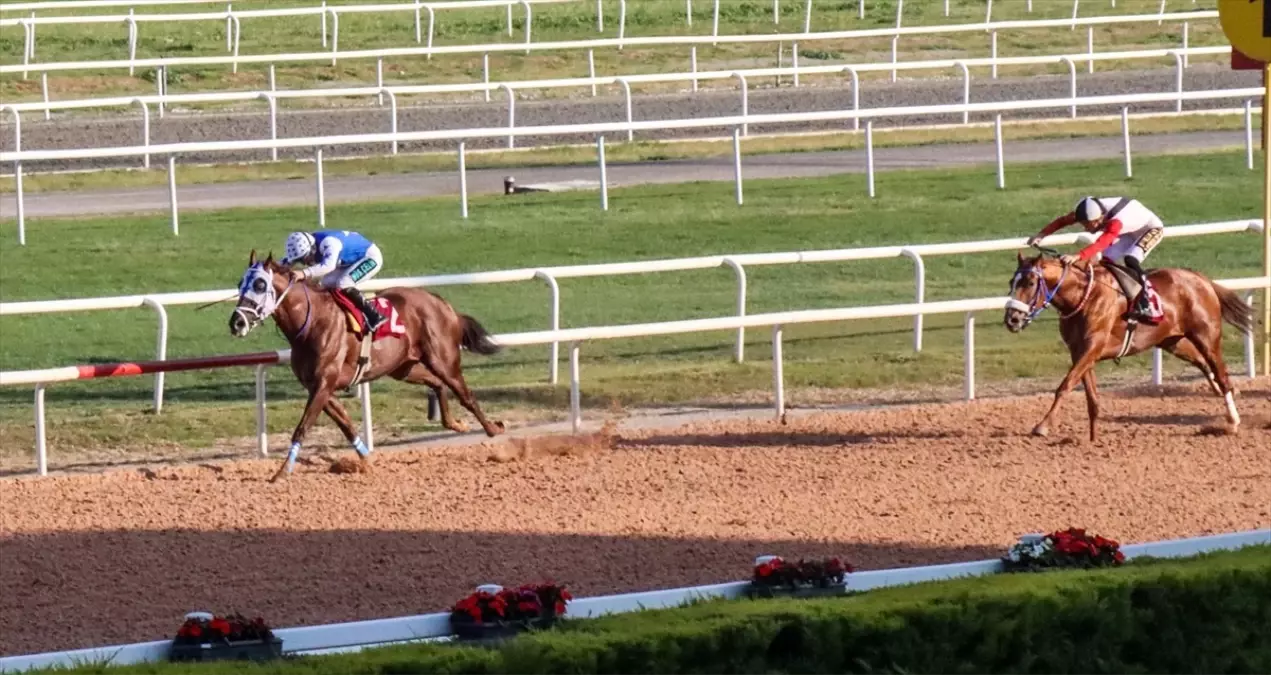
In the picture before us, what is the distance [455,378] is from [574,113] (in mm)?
10801

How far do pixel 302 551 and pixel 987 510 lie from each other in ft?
9.41

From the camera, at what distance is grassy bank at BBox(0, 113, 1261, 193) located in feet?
Answer: 62.4

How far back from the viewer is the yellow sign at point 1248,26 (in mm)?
11297

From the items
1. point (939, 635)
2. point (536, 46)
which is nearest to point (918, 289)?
point (939, 635)

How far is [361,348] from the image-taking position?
34.3 feet

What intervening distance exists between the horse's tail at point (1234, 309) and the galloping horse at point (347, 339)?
3815 mm

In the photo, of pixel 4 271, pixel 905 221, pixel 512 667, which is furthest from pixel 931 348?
pixel 512 667

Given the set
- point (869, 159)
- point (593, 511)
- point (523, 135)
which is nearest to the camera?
point (593, 511)

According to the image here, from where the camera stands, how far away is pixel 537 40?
2486cm

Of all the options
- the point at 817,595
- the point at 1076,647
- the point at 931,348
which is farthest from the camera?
the point at 931,348

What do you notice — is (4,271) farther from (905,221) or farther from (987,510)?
(987,510)

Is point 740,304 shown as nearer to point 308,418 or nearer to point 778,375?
point 778,375

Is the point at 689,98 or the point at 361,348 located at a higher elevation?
the point at 689,98

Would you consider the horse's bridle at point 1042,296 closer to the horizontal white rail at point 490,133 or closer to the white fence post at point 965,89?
the horizontal white rail at point 490,133
